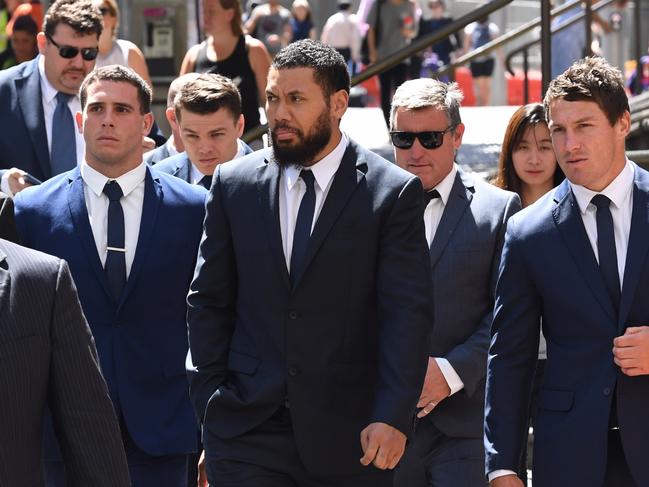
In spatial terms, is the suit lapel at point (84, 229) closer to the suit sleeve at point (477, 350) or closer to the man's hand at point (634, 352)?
the suit sleeve at point (477, 350)

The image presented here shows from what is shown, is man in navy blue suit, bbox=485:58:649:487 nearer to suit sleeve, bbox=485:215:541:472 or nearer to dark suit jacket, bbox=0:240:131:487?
suit sleeve, bbox=485:215:541:472

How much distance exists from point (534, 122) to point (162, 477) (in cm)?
254

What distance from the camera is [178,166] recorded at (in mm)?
7660

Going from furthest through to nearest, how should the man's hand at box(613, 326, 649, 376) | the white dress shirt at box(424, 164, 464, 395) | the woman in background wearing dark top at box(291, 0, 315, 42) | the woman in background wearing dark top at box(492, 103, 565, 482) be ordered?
the woman in background wearing dark top at box(291, 0, 315, 42) < the woman in background wearing dark top at box(492, 103, 565, 482) < the white dress shirt at box(424, 164, 464, 395) < the man's hand at box(613, 326, 649, 376)

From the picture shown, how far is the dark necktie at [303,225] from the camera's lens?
530cm

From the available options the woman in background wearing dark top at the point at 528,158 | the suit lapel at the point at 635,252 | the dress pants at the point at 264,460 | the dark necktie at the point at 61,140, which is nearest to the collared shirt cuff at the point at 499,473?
the dress pants at the point at 264,460

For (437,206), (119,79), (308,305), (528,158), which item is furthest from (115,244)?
(528,158)

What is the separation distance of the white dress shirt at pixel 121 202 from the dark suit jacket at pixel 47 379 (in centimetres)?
235

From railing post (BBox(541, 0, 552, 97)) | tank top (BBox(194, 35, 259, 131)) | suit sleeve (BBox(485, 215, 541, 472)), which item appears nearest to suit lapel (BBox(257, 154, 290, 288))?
suit sleeve (BBox(485, 215, 541, 472))

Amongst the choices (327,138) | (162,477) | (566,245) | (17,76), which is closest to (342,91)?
(327,138)

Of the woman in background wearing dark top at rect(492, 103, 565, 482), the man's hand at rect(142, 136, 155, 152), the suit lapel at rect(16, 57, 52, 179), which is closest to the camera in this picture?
the woman in background wearing dark top at rect(492, 103, 565, 482)

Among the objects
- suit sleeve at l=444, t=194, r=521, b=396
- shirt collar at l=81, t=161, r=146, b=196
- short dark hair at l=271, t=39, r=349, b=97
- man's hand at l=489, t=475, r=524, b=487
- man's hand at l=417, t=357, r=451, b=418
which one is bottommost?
man's hand at l=489, t=475, r=524, b=487

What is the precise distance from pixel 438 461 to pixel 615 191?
1.60 metres

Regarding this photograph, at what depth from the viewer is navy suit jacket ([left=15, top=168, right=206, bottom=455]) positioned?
6172 millimetres
